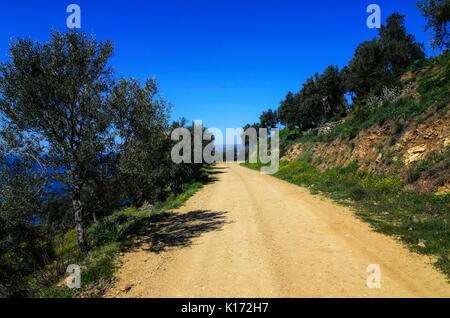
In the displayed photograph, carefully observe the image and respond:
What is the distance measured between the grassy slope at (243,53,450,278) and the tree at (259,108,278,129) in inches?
2350

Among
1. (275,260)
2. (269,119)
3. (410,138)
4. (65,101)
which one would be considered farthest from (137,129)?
(269,119)

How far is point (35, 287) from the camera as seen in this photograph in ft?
22.4

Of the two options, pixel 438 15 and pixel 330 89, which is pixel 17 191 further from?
pixel 330 89

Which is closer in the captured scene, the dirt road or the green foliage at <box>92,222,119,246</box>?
the dirt road

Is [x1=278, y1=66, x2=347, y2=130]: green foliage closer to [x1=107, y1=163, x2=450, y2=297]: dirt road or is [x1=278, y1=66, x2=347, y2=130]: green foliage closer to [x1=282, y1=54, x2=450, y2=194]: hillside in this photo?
[x1=282, y1=54, x2=450, y2=194]: hillside

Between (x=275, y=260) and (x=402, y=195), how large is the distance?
31.7 ft

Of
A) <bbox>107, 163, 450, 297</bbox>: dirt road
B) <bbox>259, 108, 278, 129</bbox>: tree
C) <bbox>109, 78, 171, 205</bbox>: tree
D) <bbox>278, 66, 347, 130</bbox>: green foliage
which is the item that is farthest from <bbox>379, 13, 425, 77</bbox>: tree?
<bbox>259, 108, 278, 129</bbox>: tree

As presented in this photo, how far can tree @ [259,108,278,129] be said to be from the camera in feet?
272

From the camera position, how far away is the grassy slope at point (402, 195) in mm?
7750

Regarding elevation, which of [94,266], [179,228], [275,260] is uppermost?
[275,260]

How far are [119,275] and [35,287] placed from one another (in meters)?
2.74

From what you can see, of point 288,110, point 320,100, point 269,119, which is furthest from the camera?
point 269,119

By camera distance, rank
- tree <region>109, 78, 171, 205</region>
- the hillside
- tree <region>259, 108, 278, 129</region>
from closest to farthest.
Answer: tree <region>109, 78, 171, 205</region> → the hillside → tree <region>259, 108, 278, 129</region>

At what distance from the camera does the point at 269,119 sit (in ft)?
274
